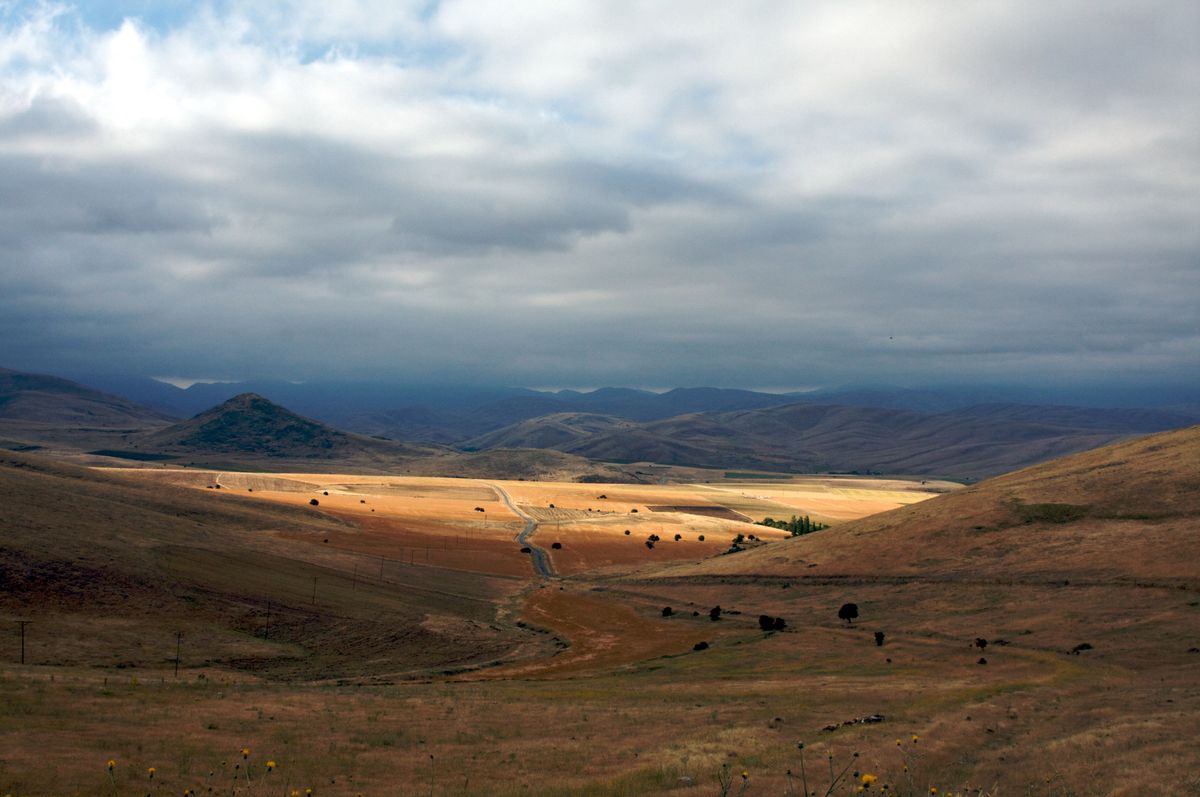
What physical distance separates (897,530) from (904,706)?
2433 inches

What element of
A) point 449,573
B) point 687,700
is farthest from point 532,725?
point 449,573

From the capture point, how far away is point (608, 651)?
56.1 meters

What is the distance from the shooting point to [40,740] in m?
20.9

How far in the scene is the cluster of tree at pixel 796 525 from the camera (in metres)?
134

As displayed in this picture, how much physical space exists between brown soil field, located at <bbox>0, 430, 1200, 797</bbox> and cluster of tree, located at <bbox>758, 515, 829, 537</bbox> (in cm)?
3420

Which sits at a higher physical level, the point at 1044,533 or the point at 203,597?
the point at 1044,533

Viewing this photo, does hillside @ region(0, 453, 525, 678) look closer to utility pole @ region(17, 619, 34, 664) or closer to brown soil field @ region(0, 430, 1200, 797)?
brown soil field @ region(0, 430, 1200, 797)

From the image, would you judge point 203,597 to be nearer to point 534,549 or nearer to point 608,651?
point 608,651

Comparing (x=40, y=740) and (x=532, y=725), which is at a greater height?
(x=40, y=740)

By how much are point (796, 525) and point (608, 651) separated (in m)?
87.3

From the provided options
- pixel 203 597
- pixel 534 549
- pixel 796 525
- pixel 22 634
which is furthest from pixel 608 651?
pixel 796 525

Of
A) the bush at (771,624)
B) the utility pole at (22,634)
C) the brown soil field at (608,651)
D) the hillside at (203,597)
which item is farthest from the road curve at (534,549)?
the utility pole at (22,634)

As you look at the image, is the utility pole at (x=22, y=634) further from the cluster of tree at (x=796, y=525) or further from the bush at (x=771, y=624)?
the cluster of tree at (x=796, y=525)

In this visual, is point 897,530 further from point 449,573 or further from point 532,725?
point 532,725
